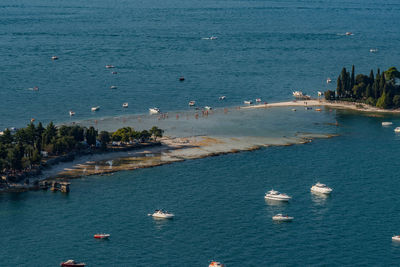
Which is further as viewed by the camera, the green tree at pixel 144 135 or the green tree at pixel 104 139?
the green tree at pixel 144 135

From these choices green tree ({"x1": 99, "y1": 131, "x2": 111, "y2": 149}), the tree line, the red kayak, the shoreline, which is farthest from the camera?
green tree ({"x1": 99, "y1": 131, "x2": 111, "y2": 149})

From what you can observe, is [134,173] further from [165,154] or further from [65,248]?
[65,248]

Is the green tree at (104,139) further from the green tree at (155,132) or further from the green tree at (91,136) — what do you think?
the green tree at (155,132)

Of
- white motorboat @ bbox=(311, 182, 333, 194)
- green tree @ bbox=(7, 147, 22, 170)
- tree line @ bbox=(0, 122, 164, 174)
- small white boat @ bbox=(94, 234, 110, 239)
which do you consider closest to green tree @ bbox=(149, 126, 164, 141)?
tree line @ bbox=(0, 122, 164, 174)

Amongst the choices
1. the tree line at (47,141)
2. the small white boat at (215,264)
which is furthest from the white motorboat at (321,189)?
the tree line at (47,141)

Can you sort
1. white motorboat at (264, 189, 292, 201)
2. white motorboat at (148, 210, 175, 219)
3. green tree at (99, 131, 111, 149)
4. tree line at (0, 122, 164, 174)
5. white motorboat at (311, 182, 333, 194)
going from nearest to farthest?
white motorboat at (148, 210, 175, 219) < white motorboat at (264, 189, 292, 201) < white motorboat at (311, 182, 333, 194) < tree line at (0, 122, 164, 174) < green tree at (99, 131, 111, 149)

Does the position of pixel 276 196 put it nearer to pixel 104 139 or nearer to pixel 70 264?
pixel 70 264

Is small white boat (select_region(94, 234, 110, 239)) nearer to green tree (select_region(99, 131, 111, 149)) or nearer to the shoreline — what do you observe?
the shoreline

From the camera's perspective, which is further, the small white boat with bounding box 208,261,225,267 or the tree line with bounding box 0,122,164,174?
the tree line with bounding box 0,122,164,174

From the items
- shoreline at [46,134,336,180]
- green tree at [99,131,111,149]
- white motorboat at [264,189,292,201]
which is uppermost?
green tree at [99,131,111,149]

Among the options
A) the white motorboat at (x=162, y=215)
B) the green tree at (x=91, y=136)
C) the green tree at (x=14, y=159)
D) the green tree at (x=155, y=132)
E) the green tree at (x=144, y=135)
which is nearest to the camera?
the white motorboat at (x=162, y=215)
